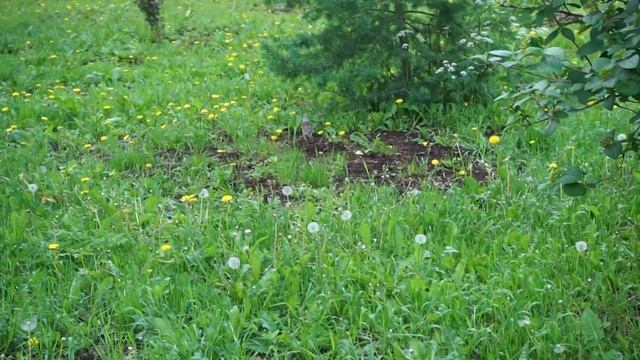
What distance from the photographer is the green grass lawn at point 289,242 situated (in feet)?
10.5

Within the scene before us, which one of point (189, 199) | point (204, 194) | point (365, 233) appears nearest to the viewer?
point (365, 233)

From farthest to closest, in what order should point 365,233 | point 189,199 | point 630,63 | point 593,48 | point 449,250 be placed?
1. point 189,199
2. point 365,233
3. point 449,250
4. point 593,48
5. point 630,63

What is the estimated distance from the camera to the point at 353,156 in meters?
5.31

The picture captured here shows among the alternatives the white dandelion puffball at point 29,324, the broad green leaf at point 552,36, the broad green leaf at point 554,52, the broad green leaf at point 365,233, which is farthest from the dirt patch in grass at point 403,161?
the broad green leaf at point 554,52

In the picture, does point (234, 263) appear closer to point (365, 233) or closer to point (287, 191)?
point (365, 233)

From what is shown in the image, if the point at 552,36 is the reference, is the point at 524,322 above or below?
below

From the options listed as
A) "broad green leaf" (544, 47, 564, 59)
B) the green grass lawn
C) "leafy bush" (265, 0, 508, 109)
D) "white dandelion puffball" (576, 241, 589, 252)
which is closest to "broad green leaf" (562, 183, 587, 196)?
the green grass lawn

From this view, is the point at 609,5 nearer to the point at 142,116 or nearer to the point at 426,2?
the point at 426,2

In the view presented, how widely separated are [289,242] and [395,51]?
233cm

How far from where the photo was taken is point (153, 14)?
Answer: 9125mm

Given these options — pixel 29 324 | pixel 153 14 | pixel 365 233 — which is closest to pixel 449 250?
pixel 365 233

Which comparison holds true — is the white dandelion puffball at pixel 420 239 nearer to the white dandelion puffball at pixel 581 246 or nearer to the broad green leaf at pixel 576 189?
the white dandelion puffball at pixel 581 246

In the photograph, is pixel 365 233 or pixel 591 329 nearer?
pixel 591 329

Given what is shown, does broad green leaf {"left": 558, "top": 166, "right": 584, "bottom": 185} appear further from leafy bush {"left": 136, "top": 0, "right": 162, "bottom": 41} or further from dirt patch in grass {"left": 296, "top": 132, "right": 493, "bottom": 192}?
leafy bush {"left": 136, "top": 0, "right": 162, "bottom": 41}
